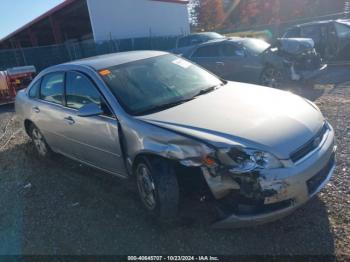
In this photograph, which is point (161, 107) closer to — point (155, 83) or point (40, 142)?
point (155, 83)

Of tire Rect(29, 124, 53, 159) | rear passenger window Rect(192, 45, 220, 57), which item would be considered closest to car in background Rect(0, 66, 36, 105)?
rear passenger window Rect(192, 45, 220, 57)

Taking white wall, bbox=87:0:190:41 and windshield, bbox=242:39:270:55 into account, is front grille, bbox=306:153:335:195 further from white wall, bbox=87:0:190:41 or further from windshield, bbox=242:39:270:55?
white wall, bbox=87:0:190:41

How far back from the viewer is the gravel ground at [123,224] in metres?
2.92

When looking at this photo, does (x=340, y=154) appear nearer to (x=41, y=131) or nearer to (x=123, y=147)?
(x=123, y=147)

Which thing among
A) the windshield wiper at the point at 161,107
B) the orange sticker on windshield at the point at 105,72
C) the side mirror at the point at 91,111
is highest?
the orange sticker on windshield at the point at 105,72

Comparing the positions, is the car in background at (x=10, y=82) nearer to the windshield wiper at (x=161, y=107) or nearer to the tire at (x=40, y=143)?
the tire at (x=40, y=143)

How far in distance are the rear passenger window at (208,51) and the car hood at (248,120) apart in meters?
5.64

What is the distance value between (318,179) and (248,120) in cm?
79

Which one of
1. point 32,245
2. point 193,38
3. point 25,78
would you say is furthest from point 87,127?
point 193,38

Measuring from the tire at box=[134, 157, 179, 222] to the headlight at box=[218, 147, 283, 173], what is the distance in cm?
61

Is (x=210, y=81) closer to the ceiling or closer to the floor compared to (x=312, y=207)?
closer to the ceiling

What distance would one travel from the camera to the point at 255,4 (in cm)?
4397

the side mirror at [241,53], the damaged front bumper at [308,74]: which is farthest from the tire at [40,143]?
the damaged front bumper at [308,74]

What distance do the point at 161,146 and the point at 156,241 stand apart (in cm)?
88
